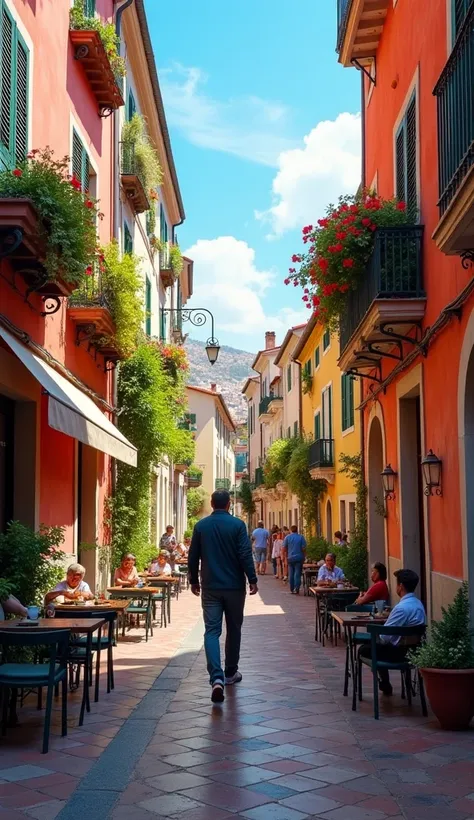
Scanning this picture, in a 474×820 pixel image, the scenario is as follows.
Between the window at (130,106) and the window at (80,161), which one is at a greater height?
the window at (130,106)

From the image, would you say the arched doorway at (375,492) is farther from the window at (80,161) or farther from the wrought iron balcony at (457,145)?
the wrought iron balcony at (457,145)

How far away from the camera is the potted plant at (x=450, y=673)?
6992mm

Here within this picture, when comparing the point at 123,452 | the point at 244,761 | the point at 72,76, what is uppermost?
the point at 72,76

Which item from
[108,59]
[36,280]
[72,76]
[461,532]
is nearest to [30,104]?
[36,280]

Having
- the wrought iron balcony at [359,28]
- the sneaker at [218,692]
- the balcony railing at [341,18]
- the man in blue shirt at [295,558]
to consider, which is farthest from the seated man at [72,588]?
the man in blue shirt at [295,558]

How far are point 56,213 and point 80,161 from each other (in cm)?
465

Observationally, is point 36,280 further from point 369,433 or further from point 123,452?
point 369,433

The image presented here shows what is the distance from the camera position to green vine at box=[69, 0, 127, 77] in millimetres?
12078

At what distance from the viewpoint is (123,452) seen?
38.5 ft

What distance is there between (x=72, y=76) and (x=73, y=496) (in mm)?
5745

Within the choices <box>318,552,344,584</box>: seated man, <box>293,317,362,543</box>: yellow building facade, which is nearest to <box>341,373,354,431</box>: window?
<box>293,317,362,543</box>: yellow building facade

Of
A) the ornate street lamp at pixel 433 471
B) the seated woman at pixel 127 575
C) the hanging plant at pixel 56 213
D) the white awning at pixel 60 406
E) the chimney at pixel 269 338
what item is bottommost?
the seated woman at pixel 127 575

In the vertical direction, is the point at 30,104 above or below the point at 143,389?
above

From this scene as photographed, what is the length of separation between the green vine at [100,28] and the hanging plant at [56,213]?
366 centimetres
